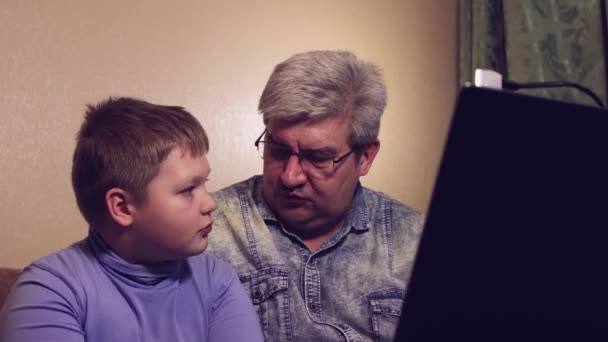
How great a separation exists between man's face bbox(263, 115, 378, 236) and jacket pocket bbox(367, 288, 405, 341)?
0.22m

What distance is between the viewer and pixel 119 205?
1.17 metres

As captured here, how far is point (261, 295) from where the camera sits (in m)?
Answer: 1.43

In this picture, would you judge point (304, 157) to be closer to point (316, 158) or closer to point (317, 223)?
point (316, 158)

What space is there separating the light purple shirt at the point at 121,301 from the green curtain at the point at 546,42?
3.58ft

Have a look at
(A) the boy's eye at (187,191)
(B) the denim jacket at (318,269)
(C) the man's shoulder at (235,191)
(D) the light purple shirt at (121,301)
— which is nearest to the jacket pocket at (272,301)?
(B) the denim jacket at (318,269)

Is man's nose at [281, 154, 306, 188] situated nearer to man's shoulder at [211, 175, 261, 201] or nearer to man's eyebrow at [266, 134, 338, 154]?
man's eyebrow at [266, 134, 338, 154]

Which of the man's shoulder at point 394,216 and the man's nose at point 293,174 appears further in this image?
the man's shoulder at point 394,216

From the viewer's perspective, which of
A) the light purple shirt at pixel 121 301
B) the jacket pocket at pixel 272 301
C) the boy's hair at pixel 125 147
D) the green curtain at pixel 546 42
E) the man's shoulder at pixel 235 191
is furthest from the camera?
the green curtain at pixel 546 42

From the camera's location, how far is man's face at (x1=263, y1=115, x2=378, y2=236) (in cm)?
147

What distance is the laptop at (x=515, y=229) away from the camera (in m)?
0.46

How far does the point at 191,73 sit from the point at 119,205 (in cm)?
90

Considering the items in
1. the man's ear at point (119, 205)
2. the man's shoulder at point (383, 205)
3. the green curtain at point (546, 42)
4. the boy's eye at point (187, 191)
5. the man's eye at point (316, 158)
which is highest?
the green curtain at point (546, 42)

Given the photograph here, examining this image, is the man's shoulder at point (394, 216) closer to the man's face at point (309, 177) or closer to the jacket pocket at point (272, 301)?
the man's face at point (309, 177)

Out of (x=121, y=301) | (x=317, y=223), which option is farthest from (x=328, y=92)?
(x=121, y=301)
